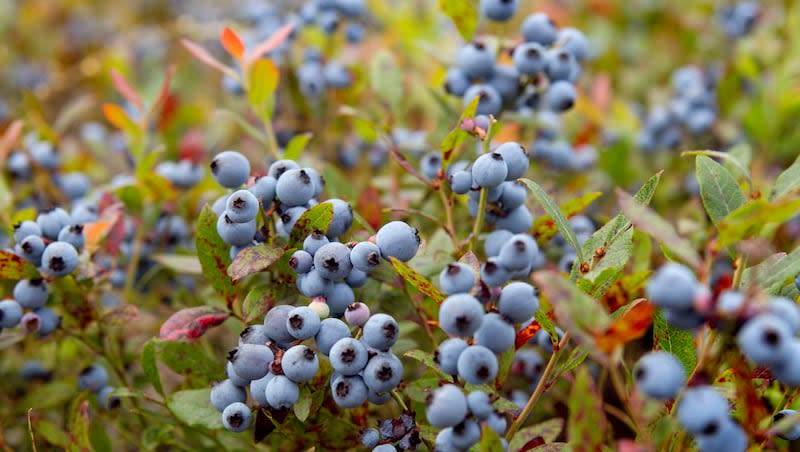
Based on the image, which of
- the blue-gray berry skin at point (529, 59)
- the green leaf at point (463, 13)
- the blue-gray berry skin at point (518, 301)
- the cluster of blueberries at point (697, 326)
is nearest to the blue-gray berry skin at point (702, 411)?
the cluster of blueberries at point (697, 326)

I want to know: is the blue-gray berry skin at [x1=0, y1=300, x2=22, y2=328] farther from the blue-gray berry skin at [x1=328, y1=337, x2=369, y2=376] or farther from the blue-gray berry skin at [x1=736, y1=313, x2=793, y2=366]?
the blue-gray berry skin at [x1=736, y1=313, x2=793, y2=366]

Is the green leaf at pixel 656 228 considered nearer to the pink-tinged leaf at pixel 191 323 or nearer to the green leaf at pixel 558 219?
the green leaf at pixel 558 219

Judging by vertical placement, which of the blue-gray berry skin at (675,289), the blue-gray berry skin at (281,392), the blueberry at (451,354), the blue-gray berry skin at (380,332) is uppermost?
the blue-gray berry skin at (675,289)

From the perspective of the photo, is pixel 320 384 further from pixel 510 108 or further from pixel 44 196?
pixel 44 196

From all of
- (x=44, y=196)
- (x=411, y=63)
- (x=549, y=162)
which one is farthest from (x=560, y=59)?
(x=44, y=196)

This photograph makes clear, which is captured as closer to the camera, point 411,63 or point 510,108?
point 510,108

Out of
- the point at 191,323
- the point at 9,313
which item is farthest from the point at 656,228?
the point at 9,313

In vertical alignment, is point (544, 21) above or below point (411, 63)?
above
